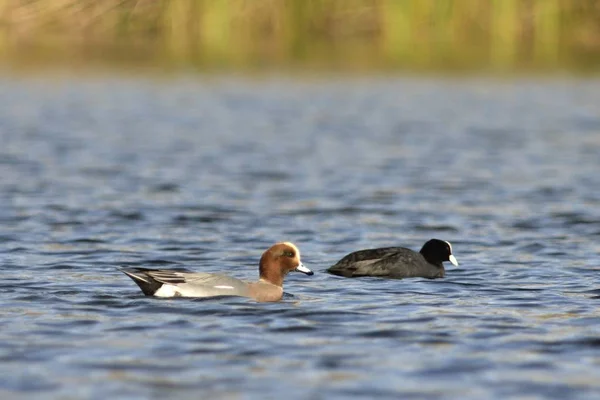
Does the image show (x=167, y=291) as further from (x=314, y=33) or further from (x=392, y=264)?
(x=314, y=33)

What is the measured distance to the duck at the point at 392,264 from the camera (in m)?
14.6

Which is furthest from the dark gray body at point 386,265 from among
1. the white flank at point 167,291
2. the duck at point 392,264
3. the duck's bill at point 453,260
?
the white flank at point 167,291

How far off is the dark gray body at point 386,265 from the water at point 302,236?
178 millimetres

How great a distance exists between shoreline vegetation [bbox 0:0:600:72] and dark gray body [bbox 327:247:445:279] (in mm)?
29089

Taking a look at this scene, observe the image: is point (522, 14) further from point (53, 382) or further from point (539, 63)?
point (53, 382)

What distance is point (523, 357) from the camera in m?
10.3

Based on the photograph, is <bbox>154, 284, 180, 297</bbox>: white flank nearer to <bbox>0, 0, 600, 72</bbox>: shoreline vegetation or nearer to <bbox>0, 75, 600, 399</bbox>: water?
<bbox>0, 75, 600, 399</bbox>: water

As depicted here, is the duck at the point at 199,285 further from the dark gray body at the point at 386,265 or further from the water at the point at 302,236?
the dark gray body at the point at 386,265

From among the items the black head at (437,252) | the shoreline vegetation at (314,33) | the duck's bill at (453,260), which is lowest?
the duck's bill at (453,260)

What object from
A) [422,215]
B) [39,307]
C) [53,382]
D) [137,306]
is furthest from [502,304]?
[422,215]

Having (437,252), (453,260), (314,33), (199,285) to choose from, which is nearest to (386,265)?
(437,252)

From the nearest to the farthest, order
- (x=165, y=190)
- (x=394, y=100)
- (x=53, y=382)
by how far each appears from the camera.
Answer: (x=53, y=382) < (x=165, y=190) < (x=394, y=100)

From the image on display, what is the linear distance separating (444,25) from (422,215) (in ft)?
88.0

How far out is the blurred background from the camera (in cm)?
1019
